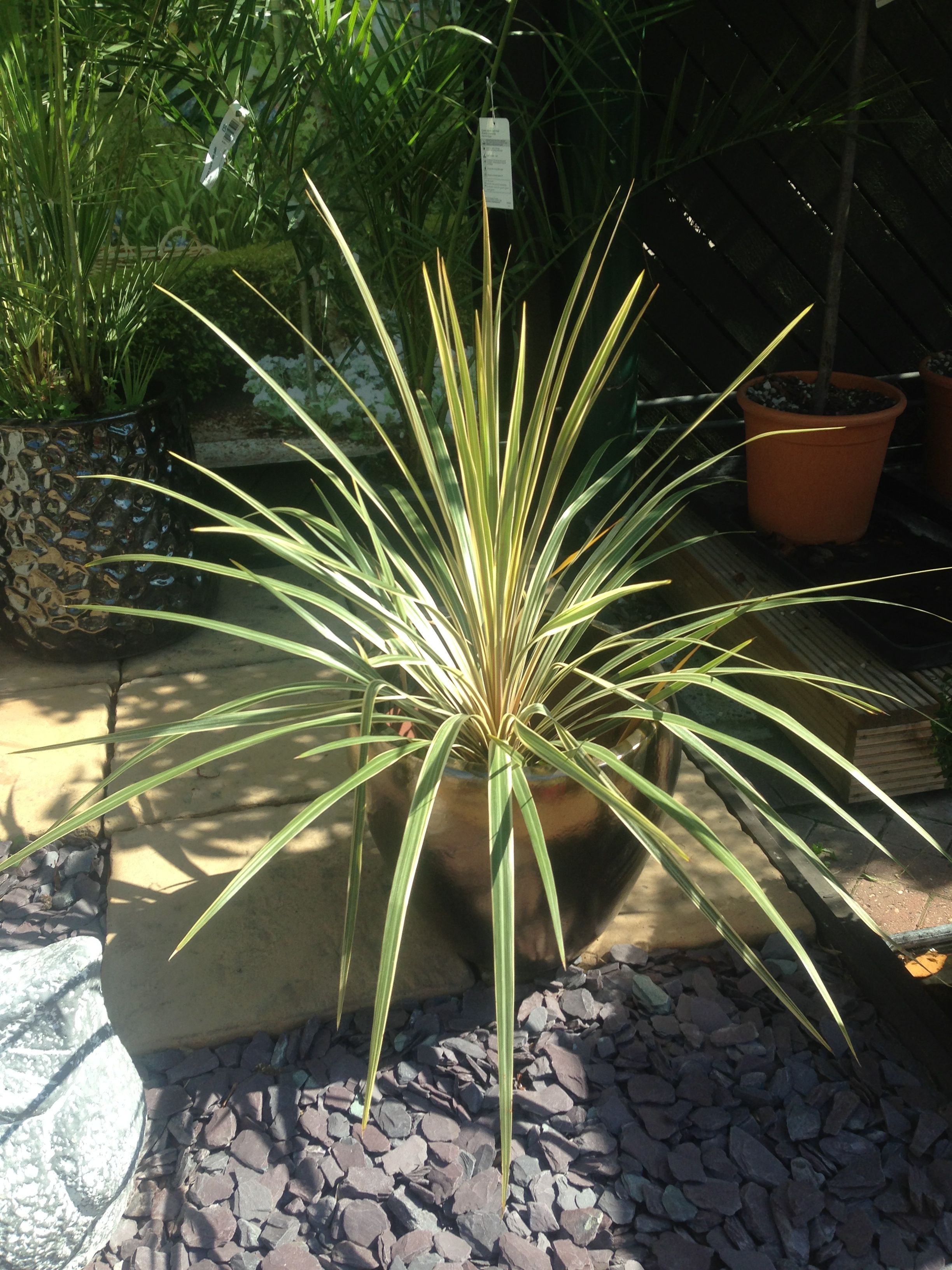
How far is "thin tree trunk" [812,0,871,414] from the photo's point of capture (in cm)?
235

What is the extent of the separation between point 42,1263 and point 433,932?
0.70m

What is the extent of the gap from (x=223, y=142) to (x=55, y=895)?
1482 mm

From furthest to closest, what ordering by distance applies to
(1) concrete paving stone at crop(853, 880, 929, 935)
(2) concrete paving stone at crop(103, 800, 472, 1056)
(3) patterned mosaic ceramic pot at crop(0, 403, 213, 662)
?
(3) patterned mosaic ceramic pot at crop(0, 403, 213, 662) < (1) concrete paving stone at crop(853, 880, 929, 935) < (2) concrete paving stone at crop(103, 800, 472, 1056)

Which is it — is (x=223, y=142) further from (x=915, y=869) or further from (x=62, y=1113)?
(x=915, y=869)

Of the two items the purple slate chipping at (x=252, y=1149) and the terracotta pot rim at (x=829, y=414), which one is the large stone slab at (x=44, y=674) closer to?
the purple slate chipping at (x=252, y=1149)

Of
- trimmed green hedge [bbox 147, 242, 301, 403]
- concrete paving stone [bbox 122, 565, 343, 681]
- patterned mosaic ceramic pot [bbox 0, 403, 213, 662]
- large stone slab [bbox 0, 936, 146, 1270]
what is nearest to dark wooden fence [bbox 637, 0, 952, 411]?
trimmed green hedge [bbox 147, 242, 301, 403]

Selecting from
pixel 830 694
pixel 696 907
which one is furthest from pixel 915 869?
pixel 696 907

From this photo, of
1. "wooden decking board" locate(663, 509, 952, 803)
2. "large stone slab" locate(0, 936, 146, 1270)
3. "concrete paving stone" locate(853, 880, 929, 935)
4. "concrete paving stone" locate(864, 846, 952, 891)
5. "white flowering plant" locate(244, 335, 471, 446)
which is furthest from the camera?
"white flowering plant" locate(244, 335, 471, 446)

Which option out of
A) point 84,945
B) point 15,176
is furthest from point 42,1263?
point 15,176

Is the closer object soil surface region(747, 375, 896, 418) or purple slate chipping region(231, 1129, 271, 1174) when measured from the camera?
purple slate chipping region(231, 1129, 271, 1174)

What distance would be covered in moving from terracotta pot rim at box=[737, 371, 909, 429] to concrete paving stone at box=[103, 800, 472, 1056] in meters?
1.47

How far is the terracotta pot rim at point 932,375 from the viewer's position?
2910mm

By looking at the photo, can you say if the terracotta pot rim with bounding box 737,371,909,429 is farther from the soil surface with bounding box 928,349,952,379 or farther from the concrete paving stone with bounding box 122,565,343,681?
the concrete paving stone with bounding box 122,565,343,681

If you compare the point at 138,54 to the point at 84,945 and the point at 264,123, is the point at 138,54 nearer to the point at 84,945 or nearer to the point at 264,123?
the point at 264,123
